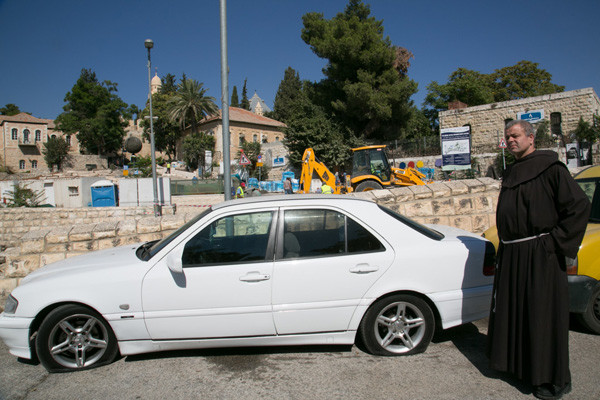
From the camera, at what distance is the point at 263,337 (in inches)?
135

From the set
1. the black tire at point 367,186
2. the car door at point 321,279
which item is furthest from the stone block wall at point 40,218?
the car door at point 321,279

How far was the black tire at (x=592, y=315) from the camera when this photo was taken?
3.73 m

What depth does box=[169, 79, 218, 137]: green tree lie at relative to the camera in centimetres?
5284

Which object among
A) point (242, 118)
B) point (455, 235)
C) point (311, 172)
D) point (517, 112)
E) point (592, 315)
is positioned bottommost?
point (592, 315)

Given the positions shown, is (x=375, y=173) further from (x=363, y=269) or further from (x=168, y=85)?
(x=168, y=85)

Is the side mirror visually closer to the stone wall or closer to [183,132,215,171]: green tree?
the stone wall

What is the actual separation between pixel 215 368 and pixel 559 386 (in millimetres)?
2745

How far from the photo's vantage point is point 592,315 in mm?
3783

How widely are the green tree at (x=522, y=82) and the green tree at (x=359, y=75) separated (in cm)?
1909

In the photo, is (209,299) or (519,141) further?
(209,299)

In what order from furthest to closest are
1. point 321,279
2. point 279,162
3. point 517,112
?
point 279,162 → point 517,112 → point 321,279

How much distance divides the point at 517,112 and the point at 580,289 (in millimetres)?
31228

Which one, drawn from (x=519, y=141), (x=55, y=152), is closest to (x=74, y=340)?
(x=519, y=141)

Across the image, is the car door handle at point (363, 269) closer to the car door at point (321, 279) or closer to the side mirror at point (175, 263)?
the car door at point (321, 279)
